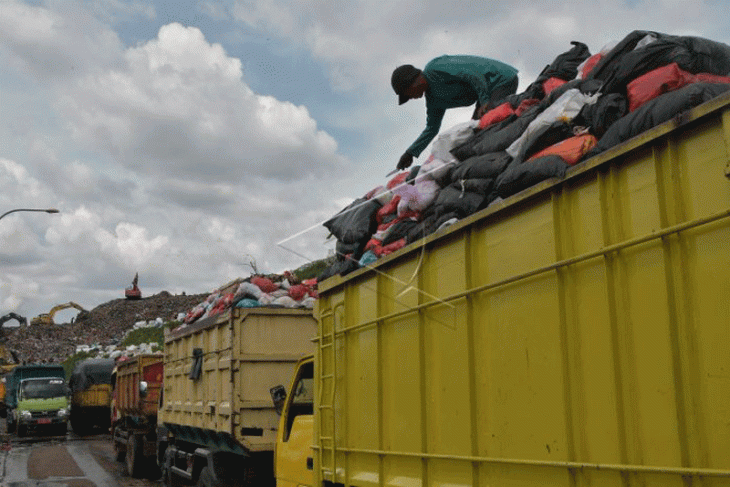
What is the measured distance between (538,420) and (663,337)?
2.62 ft

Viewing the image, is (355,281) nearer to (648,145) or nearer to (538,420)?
(538,420)

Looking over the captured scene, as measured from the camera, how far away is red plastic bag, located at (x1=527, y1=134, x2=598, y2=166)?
3.59 metres

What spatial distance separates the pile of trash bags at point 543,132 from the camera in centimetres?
352

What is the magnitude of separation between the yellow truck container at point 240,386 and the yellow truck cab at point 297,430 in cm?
197

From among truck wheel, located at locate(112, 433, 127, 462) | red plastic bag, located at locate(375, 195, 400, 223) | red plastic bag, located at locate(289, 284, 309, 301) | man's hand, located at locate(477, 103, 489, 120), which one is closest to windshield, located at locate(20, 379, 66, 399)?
truck wheel, located at locate(112, 433, 127, 462)

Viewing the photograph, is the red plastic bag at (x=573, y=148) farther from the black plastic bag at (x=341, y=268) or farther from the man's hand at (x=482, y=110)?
the man's hand at (x=482, y=110)

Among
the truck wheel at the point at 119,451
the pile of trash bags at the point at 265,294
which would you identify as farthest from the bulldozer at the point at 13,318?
the pile of trash bags at the point at 265,294

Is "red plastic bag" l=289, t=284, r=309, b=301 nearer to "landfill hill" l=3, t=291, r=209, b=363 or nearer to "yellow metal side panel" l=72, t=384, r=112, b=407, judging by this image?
"yellow metal side panel" l=72, t=384, r=112, b=407

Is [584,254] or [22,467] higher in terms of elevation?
[584,254]

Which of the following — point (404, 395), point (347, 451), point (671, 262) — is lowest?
point (347, 451)

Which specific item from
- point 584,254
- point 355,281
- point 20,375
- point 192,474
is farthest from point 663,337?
point 20,375

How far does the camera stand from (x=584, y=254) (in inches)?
120

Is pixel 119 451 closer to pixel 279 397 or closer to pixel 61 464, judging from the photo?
pixel 61 464

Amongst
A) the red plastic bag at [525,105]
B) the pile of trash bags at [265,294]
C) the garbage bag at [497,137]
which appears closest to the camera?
the garbage bag at [497,137]
